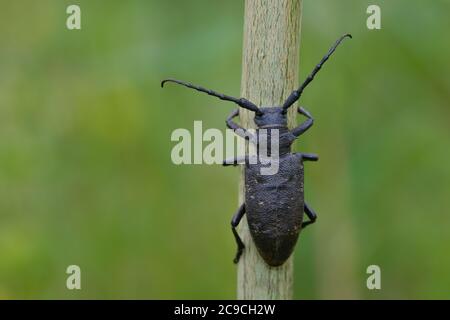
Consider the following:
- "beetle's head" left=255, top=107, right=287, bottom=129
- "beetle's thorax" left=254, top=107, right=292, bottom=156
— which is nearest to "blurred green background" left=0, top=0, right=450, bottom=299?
"beetle's thorax" left=254, top=107, right=292, bottom=156

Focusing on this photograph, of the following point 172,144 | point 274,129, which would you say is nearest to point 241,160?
point 274,129

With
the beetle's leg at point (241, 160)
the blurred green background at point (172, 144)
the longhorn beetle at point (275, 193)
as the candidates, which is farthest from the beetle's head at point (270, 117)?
the blurred green background at point (172, 144)

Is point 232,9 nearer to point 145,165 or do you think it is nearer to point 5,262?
point 145,165

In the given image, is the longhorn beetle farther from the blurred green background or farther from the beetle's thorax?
the blurred green background

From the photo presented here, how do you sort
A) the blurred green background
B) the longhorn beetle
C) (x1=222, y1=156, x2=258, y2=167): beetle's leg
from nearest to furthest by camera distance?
the longhorn beetle < (x1=222, y1=156, x2=258, y2=167): beetle's leg < the blurred green background

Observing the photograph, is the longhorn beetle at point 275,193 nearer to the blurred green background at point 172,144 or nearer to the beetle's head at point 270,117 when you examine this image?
the beetle's head at point 270,117
